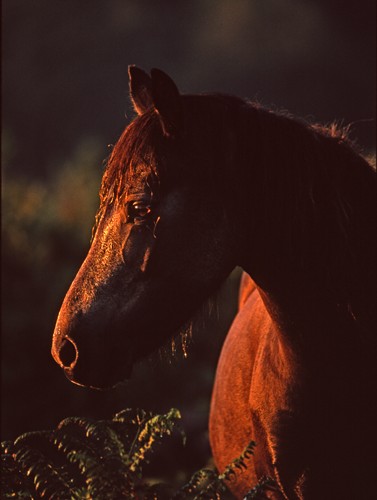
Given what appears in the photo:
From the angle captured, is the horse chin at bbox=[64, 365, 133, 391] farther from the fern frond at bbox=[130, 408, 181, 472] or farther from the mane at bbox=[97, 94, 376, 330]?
the mane at bbox=[97, 94, 376, 330]

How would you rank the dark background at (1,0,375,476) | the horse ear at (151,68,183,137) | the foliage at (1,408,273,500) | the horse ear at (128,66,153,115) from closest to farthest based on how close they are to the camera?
the horse ear at (151,68,183,137) < the foliage at (1,408,273,500) < the horse ear at (128,66,153,115) < the dark background at (1,0,375,476)

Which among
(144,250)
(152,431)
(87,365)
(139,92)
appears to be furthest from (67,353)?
(139,92)

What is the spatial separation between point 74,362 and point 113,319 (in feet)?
0.55

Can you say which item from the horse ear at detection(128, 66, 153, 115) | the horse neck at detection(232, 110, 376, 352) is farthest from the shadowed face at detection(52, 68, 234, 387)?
the horse ear at detection(128, 66, 153, 115)

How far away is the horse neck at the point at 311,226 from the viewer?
7.93ft

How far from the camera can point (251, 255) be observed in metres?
2.53

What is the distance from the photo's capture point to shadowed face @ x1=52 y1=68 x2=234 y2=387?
2.36m

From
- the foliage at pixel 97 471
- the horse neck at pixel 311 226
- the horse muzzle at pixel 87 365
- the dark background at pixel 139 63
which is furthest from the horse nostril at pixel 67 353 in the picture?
the dark background at pixel 139 63

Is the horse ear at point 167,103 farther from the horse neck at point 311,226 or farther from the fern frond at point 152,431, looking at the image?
the fern frond at point 152,431

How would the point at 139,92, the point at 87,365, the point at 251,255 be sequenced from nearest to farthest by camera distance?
the point at 87,365
the point at 251,255
the point at 139,92

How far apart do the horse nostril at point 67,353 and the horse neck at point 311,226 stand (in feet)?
1.95

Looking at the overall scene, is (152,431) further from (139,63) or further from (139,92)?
(139,63)

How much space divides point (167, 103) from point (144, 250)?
0.44 metres

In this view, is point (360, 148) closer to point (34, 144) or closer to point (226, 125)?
point (226, 125)
